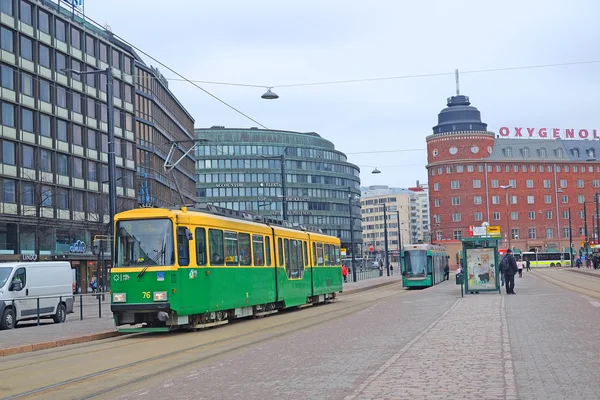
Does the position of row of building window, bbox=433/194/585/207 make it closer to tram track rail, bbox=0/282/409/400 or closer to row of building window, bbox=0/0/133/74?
row of building window, bbox=0/0/133/74

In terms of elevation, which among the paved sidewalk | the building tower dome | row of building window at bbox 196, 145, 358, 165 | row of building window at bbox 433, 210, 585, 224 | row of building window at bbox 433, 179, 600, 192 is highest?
the building tower dome

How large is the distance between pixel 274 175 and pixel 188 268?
357 ft

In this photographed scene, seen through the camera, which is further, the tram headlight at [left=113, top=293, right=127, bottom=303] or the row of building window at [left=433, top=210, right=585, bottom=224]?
the row of building window at [left=433, top=210, right=585, bottom=224]

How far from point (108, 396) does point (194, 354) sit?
4.73 metres

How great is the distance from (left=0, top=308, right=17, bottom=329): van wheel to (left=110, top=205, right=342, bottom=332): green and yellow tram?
4.40m

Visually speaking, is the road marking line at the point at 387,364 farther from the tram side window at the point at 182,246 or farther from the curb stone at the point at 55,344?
the curb stone at the point at 55,344

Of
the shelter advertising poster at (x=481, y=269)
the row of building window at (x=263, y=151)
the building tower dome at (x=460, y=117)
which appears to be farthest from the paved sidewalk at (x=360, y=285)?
the building tower dome at (x=460, y=117)

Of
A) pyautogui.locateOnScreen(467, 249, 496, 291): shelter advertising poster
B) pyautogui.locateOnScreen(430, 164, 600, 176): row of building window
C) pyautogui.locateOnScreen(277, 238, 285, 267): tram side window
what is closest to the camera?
pyautogui.locateOnScreen(277, 238, 285, 267): tram side window

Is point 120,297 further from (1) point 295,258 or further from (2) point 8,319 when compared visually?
(1) point 295,258

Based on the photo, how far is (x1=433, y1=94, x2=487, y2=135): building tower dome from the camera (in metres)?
128

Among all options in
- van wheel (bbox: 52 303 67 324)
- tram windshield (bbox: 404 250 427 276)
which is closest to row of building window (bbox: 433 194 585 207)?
tram windshield (bbox: 404 250 427 276)

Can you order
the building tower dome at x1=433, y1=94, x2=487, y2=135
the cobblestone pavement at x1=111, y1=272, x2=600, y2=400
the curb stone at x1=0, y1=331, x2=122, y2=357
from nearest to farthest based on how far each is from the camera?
the cobblestone pavement at x1=111, y1=272, x2=600, y2=400
the curb stone at x1=0, y1=331, x2=122, y2=357
the building tower dome at x1=433, y1=94, x2=487, y2=135

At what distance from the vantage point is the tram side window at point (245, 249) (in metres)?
23.6

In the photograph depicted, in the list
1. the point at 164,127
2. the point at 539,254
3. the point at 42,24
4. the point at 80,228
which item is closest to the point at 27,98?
the point at 42,24
